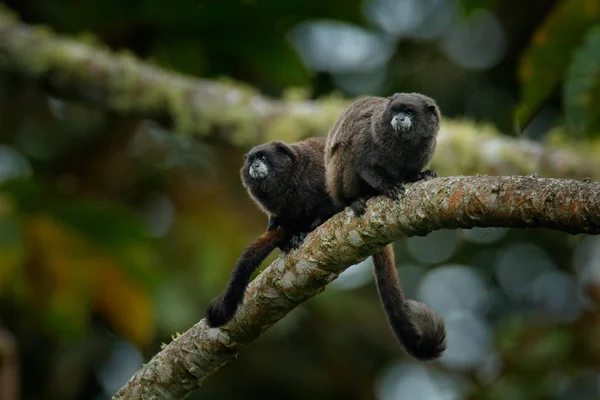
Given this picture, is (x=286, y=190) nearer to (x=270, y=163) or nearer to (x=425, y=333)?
(x=270, y=163)

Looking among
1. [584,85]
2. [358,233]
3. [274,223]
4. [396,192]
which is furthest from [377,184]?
[584,85]

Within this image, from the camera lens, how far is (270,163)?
5156mm

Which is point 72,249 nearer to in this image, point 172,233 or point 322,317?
point 172,233

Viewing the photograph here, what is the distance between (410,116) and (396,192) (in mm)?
729

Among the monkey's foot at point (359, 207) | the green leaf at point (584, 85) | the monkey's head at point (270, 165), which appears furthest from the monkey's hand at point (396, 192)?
the green leaf at point (584, 85)

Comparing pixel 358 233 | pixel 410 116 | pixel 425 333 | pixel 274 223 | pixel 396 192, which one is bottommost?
pixel 425 333

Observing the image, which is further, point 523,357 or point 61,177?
point 61,177

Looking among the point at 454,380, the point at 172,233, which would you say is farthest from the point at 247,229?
the point at 454,380

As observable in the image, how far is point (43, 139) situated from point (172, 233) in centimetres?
218

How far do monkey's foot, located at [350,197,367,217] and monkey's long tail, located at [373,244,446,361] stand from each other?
64 centimetres

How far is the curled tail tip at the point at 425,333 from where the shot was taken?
14.5 ft

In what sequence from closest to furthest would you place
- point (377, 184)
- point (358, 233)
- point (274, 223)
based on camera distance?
point (358, 233) → point (377, 184) → point (274, 223)

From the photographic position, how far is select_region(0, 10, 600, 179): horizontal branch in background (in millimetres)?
6992

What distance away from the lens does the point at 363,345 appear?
13.1 meters
